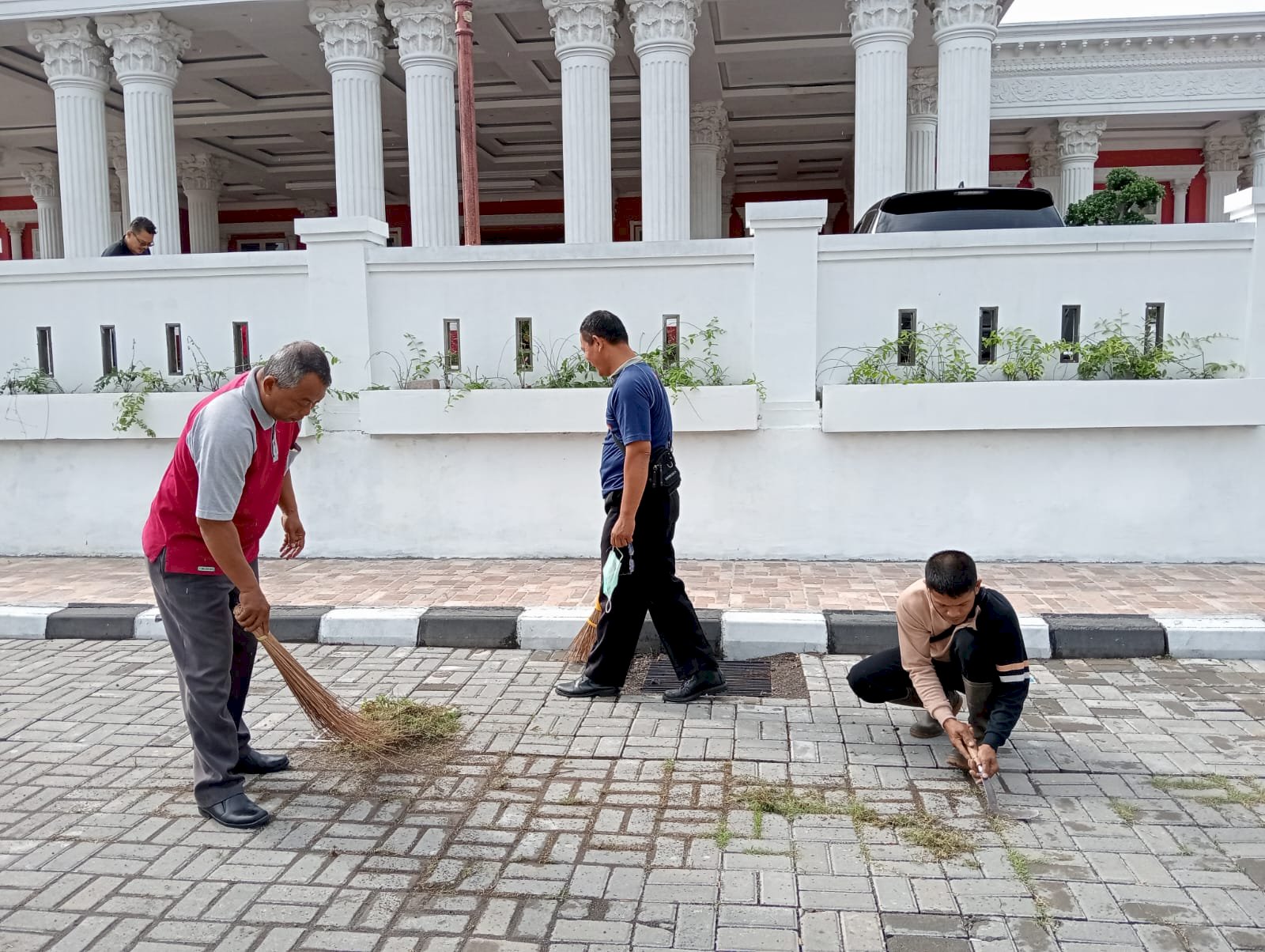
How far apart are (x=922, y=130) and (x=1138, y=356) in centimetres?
1076

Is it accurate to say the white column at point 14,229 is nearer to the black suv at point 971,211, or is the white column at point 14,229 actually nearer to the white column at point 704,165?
the white column at point 704,165

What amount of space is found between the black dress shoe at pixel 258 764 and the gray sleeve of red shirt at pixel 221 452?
105 cm

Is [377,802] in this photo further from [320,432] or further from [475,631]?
[320,432]

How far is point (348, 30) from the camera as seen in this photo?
43.5 ft

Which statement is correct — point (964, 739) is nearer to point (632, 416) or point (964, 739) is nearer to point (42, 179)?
point (632, 416)

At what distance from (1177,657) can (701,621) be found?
2445 mm

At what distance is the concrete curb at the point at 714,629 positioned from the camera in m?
5.09

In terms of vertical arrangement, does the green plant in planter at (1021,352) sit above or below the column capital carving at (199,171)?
below

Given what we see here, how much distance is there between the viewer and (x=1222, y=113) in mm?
17672

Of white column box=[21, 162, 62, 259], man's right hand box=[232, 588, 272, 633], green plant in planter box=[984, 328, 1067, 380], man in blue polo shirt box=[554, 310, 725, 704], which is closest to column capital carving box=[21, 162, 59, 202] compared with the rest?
white column box=[21, 162, 62, 259]

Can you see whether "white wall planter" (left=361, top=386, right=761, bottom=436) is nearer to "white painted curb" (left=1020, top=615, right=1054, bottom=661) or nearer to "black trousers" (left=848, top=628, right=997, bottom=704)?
"white painted curb" (left=1020, top=615, right=1054, bottom=661)

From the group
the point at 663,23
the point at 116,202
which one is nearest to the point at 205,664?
the point at 663,23

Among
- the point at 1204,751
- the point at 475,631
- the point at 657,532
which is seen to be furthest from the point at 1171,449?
the point at 475,631

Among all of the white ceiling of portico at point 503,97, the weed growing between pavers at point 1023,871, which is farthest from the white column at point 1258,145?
the weed growing between pavers at point 1023,871
